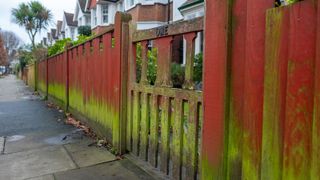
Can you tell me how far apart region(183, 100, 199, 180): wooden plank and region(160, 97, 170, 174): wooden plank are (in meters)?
0.37

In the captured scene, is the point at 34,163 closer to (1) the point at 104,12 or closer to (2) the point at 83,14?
(1) the point at 104,12

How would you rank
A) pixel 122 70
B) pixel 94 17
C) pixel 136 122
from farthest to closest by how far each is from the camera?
pixel 94 17 → pixel 122 70 → pixel 136 122

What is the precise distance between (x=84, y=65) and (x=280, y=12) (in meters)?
5.01

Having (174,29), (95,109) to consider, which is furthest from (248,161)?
(95,109)

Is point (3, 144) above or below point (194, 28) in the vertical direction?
below

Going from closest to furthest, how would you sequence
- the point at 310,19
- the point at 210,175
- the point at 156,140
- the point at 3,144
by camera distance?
the point at 310,19 → the point at 210,175 → the point at 156,140 → the point at 3,144

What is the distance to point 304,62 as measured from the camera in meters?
1.60

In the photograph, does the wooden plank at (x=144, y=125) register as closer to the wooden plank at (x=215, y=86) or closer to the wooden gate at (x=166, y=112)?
the wooden gate at (x=166, y=112)

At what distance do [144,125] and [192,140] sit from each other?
3.27 feet

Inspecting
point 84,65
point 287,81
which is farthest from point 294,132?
point 84,65

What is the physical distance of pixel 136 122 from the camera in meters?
3.85

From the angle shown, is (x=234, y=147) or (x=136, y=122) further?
(x=136, y=122)

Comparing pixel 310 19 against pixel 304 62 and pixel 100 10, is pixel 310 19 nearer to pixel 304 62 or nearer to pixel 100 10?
pixel 304 62

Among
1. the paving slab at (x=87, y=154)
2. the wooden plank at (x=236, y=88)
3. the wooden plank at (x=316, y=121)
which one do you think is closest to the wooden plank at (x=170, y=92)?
the wooden plank at (x=236, y=88)
